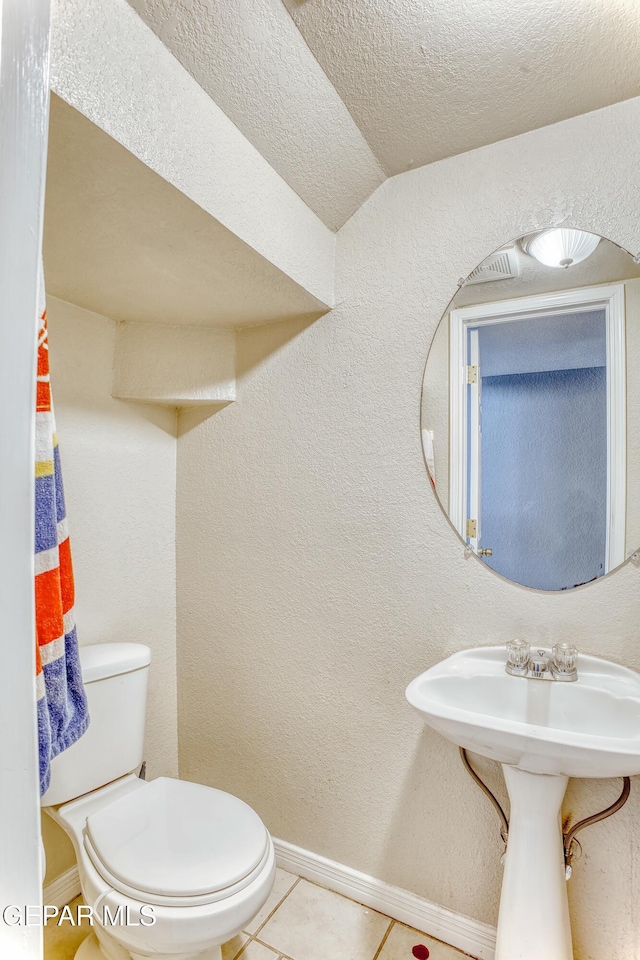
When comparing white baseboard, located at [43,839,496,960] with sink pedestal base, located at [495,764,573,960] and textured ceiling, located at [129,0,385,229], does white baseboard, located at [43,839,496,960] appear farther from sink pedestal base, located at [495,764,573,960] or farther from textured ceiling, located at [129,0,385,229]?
textured ceiling, located at [129,0,385,229]

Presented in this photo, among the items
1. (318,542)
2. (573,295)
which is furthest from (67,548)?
(573,295)

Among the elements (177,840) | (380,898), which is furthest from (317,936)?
(177,840)

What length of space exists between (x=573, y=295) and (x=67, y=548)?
51.8 inches

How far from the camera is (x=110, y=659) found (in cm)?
147

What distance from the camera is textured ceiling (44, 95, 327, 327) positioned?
3.22 feet

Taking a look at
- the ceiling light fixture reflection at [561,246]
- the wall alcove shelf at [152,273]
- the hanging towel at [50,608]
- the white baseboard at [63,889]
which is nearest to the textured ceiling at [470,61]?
the ceiling light fixture reflection at [561,246]

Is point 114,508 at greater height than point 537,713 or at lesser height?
greater

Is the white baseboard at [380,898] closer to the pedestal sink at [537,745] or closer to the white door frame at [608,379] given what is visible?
the pedestal sink at [537,745]

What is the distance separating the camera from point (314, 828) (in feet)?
5.43

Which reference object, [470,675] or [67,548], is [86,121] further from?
[470,675]

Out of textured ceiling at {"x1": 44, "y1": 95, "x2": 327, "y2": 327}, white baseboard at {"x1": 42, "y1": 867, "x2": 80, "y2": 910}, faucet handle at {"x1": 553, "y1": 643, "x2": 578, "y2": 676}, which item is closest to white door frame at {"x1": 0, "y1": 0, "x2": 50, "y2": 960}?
textured ceiling at {"x1": 44, "y1": 95, "x2": 327, "y2": 327}

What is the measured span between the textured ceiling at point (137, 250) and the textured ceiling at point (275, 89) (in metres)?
0.27

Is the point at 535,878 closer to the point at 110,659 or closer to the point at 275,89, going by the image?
the point at 110,659

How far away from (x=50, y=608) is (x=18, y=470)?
43 centimetres
